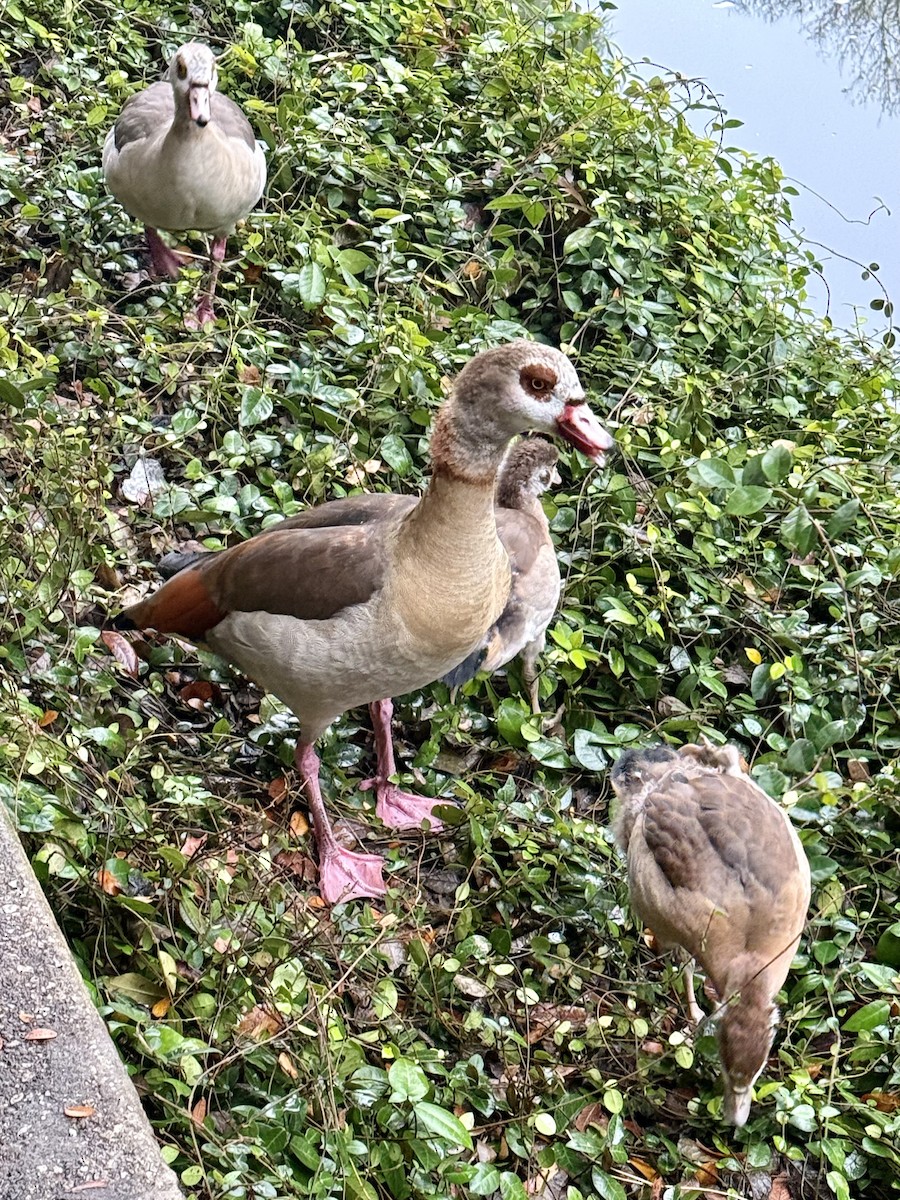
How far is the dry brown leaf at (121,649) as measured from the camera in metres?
3.91

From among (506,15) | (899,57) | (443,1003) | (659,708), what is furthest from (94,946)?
(899,57)

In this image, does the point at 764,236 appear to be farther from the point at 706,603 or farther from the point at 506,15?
the point at 706,603

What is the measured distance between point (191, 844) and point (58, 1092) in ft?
4.36

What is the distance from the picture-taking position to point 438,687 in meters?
4.13

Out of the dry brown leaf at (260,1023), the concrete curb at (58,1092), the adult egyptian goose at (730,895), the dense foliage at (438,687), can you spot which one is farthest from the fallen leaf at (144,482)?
the concrete curb at (58,1092)

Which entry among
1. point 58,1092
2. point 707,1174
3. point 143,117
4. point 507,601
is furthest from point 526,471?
point 58,1092

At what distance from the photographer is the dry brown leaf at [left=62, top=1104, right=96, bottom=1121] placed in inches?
80.4

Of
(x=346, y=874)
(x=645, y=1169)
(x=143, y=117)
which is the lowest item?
(x=346, y=874)

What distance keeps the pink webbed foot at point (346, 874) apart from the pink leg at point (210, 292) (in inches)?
92.2

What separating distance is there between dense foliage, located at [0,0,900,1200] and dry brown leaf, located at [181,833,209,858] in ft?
0.06

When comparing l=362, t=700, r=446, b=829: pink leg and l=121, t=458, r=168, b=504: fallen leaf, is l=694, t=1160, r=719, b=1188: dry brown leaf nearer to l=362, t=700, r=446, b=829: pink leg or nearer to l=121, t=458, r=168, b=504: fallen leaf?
l=362, t=700, r=446, b=829: pink leg

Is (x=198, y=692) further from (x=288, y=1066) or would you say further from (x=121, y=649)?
(x=288, y=1066)

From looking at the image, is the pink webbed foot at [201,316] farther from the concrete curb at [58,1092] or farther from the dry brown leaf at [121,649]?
the concrete curb at [58,1092]

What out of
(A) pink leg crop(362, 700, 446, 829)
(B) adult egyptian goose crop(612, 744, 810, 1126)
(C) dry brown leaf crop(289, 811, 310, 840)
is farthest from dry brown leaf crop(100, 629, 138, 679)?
(B) adult egyptian goose crop(612, 744, 810, 1126)
